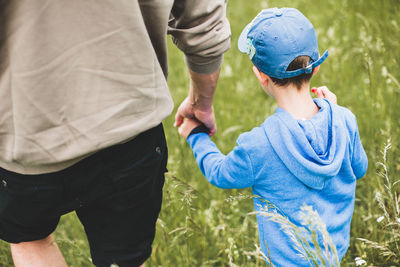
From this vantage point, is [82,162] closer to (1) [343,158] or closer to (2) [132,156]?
(2) [132,156]

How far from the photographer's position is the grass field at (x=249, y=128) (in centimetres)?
229

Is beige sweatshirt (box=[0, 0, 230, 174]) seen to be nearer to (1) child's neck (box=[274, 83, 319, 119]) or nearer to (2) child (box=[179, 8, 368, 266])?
(2) child (box=[179, 8, 368, 266])

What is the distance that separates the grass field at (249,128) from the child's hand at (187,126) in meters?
0.25

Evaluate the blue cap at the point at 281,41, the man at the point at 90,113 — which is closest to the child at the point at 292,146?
the blue cap at the point at 281,41

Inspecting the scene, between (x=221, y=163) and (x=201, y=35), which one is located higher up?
(x=201, y=35)

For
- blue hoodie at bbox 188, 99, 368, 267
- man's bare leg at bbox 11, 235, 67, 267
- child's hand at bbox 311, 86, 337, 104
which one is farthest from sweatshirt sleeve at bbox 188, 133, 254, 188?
man's bare leg at bbox 11, 235, 67, 267

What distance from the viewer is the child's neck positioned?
1.68 meters

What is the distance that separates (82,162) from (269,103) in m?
2.64

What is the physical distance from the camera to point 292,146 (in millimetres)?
1550

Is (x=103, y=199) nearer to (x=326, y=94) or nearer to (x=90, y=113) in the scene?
(x=90, y=113)

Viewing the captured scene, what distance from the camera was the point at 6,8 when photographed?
1.24 meters

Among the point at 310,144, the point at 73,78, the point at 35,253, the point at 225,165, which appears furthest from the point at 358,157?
the point at 35,253

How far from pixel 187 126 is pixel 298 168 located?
717 mm

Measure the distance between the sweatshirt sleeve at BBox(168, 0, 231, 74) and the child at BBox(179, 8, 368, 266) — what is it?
0.14 m
